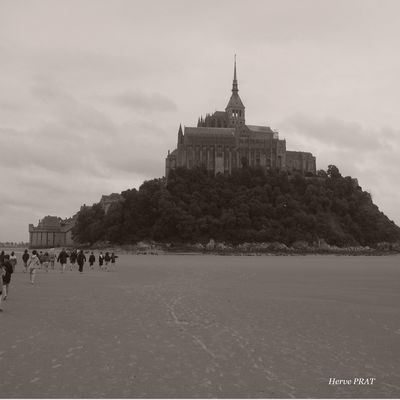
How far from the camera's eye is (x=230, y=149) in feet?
359

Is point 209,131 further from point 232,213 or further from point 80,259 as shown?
point 80,259

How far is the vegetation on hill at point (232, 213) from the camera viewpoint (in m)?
95.8

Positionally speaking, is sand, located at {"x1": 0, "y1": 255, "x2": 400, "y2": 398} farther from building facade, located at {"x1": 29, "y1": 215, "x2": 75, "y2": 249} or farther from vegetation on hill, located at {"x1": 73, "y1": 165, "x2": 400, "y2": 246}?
building facade, located at {"x1": 29, "y1": 215, "x2": 75, "y2": 249}

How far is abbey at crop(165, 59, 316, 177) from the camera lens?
108188mm

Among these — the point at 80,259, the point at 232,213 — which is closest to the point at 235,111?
the point at 232,213

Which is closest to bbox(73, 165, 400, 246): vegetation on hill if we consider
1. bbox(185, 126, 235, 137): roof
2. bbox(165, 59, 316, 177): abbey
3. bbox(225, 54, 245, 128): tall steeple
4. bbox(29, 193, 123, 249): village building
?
bbox(165, 59, 316, 177): abbey

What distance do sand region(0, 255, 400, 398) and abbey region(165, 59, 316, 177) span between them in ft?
298

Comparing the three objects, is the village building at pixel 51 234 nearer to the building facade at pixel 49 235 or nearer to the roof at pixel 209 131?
the building facade at pixel 49 235

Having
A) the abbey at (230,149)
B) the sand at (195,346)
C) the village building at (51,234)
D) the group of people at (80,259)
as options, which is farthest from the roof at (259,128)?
the sand at (195,346)

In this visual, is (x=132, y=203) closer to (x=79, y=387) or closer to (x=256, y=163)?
(x=256, y=163)

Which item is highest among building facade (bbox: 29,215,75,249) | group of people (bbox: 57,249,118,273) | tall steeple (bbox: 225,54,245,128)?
tall steeple (bbox: 225,54,245,128)

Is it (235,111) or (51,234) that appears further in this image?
(51,234)

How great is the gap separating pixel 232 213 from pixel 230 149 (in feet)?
62.9

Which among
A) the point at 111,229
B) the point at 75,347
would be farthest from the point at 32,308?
the point at 111,229
